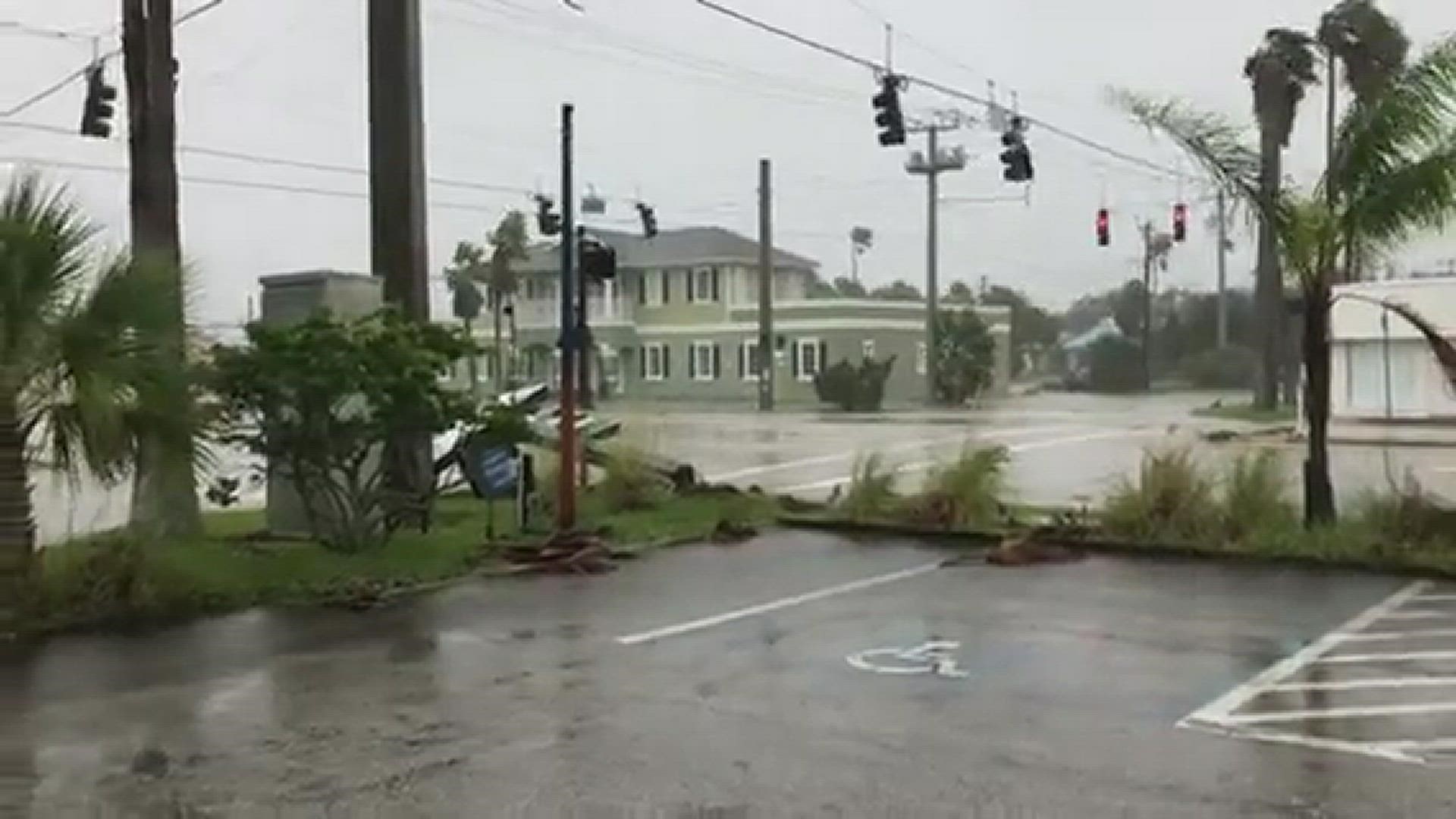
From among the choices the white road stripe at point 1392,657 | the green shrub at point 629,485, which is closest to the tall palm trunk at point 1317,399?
the white road stripe at point 1392,657

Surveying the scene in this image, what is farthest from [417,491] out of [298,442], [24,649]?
[24,649]

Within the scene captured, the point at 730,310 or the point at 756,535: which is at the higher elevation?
the point at 730,310

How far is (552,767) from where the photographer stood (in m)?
6.74

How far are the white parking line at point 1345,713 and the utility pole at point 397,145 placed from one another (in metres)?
10.0

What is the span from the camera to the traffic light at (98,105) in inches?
833

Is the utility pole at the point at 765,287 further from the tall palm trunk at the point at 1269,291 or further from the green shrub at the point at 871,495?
the green shrub at the point at 871,495

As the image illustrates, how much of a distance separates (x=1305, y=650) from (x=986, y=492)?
6570mm

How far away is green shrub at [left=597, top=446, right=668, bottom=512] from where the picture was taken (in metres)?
17.5

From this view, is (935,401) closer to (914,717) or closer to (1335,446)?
(1335,446)

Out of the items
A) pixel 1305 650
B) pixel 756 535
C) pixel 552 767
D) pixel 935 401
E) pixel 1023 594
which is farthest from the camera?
pixel 935 401

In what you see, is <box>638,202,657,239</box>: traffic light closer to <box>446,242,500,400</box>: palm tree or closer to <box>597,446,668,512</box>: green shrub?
<box>446,242,500,400</box>: palm tree

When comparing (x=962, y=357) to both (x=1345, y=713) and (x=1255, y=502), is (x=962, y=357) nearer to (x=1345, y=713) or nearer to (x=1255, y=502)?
(x=1255, y=502)

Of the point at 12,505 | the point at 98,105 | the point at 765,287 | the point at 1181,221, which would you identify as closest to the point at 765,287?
the point at 765,287

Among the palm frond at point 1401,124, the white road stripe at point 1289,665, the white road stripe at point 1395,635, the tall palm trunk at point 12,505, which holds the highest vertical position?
the palm frond at point 1401,124
